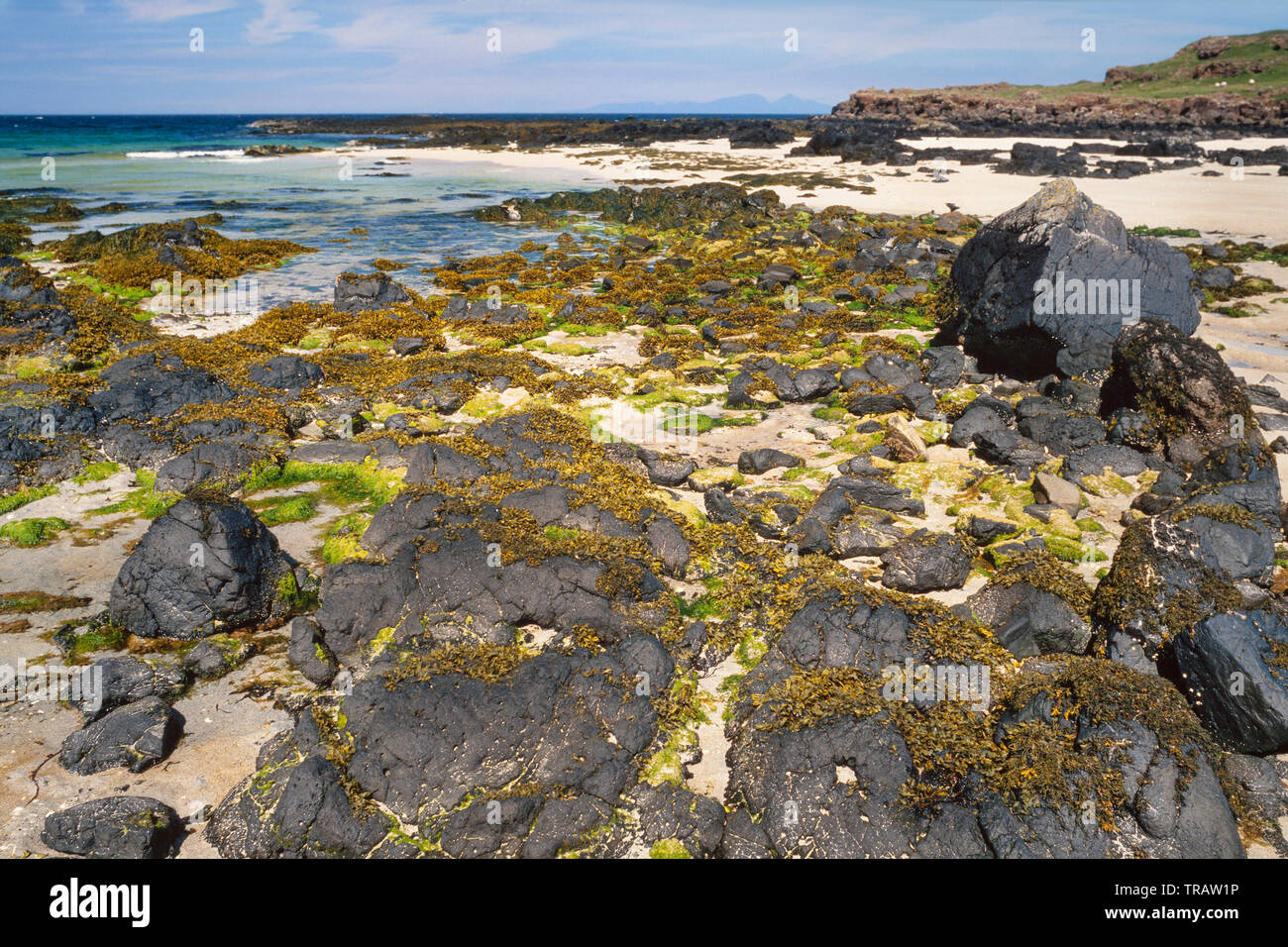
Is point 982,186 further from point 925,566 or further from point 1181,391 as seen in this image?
point 925,566

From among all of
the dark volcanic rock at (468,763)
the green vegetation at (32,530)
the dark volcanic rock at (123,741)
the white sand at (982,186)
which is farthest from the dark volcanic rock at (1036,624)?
the white sand at (982,186)

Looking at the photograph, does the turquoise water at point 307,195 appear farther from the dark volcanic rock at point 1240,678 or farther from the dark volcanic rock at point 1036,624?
the dark volcanic rock at point 1240,678

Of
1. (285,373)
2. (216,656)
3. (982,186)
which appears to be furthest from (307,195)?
(216,656)

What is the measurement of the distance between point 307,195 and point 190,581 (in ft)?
131

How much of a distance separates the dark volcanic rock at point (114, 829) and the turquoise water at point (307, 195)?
1645cm

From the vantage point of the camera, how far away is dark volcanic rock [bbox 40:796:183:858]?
4.91 meters

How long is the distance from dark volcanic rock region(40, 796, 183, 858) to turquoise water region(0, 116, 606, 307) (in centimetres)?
1645

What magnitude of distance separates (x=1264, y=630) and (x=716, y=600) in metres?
4.63

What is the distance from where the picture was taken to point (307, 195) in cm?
4075

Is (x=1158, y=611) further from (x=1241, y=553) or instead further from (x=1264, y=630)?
(x=1241, y=553)

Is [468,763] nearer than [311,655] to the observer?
Yes

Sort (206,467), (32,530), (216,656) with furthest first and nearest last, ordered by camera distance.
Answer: (206,467) < (32,530) < (216,656)

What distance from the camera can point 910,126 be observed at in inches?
2933

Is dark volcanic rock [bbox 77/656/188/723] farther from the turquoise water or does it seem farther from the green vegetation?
the turquoise water
